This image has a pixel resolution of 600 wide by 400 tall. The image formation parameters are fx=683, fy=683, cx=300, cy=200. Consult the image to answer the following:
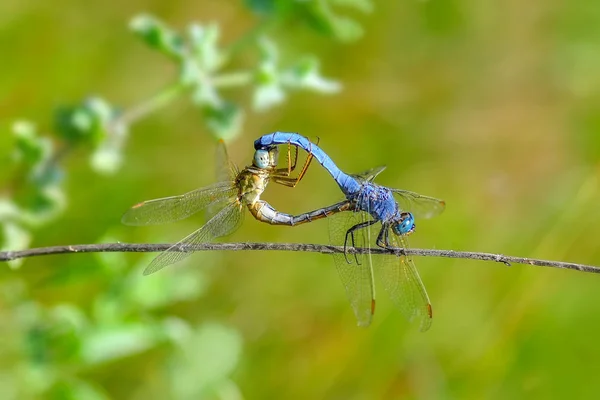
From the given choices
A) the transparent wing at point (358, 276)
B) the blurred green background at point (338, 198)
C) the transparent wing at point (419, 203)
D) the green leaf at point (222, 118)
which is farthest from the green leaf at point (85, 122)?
the transparent wing at point (419, 203)

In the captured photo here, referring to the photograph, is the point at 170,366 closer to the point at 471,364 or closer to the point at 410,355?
the point at 410,355

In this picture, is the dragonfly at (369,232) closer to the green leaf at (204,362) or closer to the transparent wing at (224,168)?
the transparent wing at (224,168)

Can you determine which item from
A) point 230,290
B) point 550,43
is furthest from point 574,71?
point 230,290

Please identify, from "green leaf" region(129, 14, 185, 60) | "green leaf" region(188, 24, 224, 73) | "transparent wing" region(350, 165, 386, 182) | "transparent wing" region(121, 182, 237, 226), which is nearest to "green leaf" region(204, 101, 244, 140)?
"green leaf" region(188, 24, 224, 73)

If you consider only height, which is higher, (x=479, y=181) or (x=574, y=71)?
(x=574, y=71)

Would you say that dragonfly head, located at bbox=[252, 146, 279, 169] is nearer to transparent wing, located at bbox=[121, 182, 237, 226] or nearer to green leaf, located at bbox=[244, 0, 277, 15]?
transparent wing, located at bbox=[121, 182, 237, 226]

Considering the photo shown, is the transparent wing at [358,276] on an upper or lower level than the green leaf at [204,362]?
lower

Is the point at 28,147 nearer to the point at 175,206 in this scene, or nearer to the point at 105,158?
the point at 105,158
